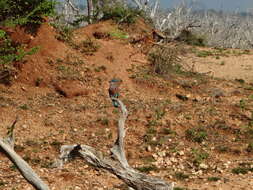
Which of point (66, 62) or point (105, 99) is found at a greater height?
point (66, 62)

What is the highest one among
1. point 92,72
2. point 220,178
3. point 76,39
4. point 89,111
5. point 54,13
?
point 54,13

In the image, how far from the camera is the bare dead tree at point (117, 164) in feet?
13.9

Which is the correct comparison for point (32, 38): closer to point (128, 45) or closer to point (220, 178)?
point (128, 45)

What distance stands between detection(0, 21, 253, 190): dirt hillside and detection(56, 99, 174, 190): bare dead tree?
261 centimetres

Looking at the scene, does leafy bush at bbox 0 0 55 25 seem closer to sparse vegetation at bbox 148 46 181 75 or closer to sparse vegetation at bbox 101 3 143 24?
sparse vegetation at bbox 148 46 181 75

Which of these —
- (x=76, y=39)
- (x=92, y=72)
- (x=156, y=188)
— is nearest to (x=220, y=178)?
(x=156, y=188)

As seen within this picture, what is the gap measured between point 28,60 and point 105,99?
3041mm

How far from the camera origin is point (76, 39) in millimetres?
14242

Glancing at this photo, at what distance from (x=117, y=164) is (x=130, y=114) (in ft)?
20.0

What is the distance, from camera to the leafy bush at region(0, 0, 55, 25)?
1205 centimetres

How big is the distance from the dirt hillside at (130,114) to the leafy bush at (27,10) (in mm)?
669

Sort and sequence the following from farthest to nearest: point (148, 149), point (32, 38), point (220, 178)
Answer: point (32, 38) → point (148, 149) → point (220, 178)

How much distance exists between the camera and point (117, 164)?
15.0 ft

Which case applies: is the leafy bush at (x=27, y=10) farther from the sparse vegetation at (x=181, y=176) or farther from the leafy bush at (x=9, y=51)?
the sparse vegetation at (x=181, y=176)
